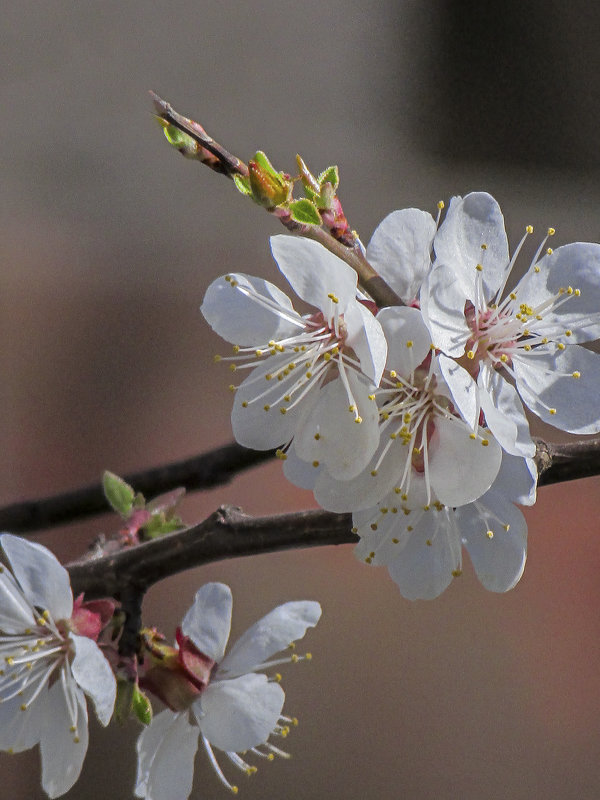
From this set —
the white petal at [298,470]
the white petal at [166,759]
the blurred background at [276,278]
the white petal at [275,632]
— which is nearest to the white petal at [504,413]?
the white petal at [298,470]

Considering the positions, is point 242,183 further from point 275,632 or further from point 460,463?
point 275,632

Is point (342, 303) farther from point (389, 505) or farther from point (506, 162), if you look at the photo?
point (506, 162)

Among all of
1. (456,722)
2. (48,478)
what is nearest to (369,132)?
(48,478)

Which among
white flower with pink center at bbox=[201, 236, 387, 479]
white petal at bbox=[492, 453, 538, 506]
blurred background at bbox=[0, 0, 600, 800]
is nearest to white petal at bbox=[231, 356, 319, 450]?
white flower with pink center at bbox=[201, 236, 387, 479]

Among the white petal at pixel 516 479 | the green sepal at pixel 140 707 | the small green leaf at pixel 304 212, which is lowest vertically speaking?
the green sepal at pixel 140 707

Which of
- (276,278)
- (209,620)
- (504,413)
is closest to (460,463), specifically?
(504,413)

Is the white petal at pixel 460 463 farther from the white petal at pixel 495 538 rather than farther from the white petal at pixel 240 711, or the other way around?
the white petal at pixel 240 711
